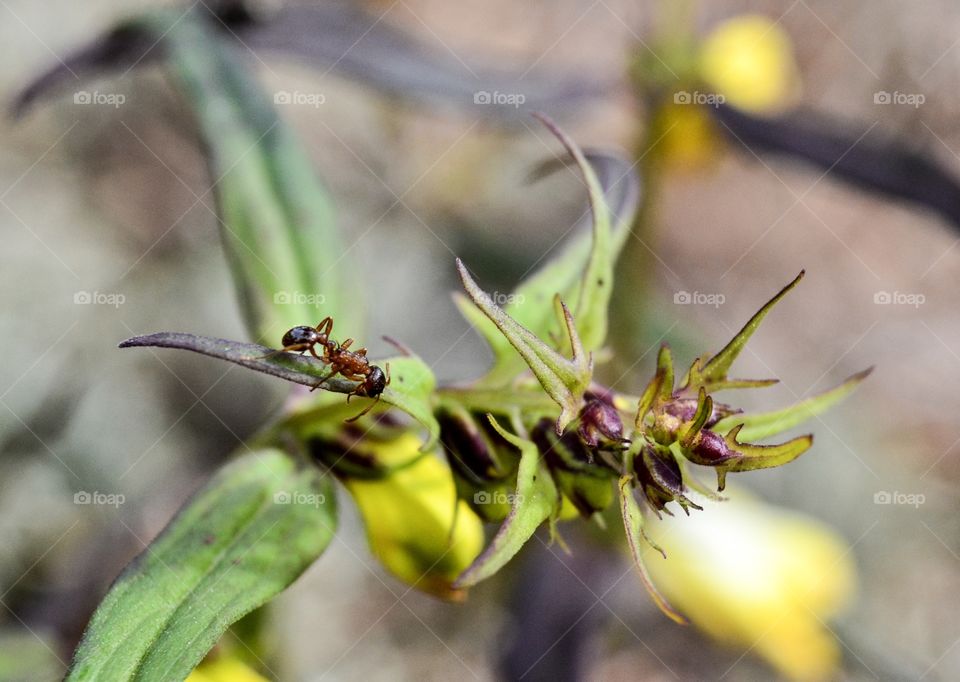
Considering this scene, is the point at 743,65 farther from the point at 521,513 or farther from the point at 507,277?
the point at 521,513

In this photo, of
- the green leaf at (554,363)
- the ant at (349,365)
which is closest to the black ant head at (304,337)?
the ant at (349,365)

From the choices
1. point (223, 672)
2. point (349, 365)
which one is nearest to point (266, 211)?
point (349, 365)

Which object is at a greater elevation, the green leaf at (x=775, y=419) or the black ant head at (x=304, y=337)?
the green leaf at (x=775, y=419)

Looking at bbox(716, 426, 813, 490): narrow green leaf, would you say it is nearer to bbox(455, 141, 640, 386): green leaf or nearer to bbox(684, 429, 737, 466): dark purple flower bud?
bbox(684, 429, 737, 466): dark purple flower bud

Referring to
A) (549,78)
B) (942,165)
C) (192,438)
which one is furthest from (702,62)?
(192,438)

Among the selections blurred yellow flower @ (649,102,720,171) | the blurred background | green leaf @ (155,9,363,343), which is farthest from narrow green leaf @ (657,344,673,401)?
blurred yellow flower @ (649,102,720,171)

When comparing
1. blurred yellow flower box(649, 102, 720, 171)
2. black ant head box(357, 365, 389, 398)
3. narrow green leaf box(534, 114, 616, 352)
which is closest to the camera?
black ant head box(357, 365, 389, 398)

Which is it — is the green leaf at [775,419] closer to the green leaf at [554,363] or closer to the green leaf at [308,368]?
the green leaf at [554,363]
